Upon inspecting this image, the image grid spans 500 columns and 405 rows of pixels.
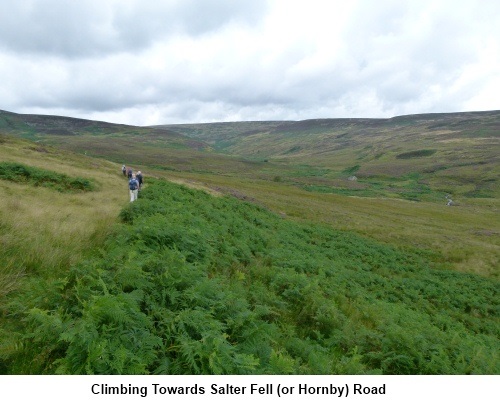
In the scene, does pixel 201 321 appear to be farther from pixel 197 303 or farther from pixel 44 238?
pixel 44 238

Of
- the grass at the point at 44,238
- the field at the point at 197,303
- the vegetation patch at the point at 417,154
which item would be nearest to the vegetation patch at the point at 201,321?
the field at the point at 197,303

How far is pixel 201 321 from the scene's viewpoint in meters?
5.53

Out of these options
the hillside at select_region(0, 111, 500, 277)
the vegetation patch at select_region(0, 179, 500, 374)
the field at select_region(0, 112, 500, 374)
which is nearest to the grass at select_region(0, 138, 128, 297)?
the field at select_region(0, 112, 500, 374)

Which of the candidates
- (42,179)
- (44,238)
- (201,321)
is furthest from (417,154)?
(201,321)

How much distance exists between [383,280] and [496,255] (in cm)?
1741

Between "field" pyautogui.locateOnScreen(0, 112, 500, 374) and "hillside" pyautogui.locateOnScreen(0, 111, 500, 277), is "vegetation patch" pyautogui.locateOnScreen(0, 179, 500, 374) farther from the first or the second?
"hillside" pyautogui.locateOnScreen(0, 111, 500, 277)

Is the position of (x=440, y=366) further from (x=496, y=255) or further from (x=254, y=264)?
(x=496, y=255)

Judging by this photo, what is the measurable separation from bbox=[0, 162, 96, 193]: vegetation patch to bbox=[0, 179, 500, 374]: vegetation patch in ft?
33.0

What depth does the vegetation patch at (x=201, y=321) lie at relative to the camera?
4.52 metres

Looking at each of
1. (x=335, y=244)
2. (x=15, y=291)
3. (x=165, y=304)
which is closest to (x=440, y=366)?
(x=165, y=304)

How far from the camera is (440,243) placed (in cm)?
2977

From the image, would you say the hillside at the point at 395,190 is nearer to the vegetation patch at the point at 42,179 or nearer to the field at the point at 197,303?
the field at the point at 197,303

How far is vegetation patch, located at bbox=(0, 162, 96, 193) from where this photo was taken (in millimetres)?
19734

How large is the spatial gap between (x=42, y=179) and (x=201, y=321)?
20402mm
